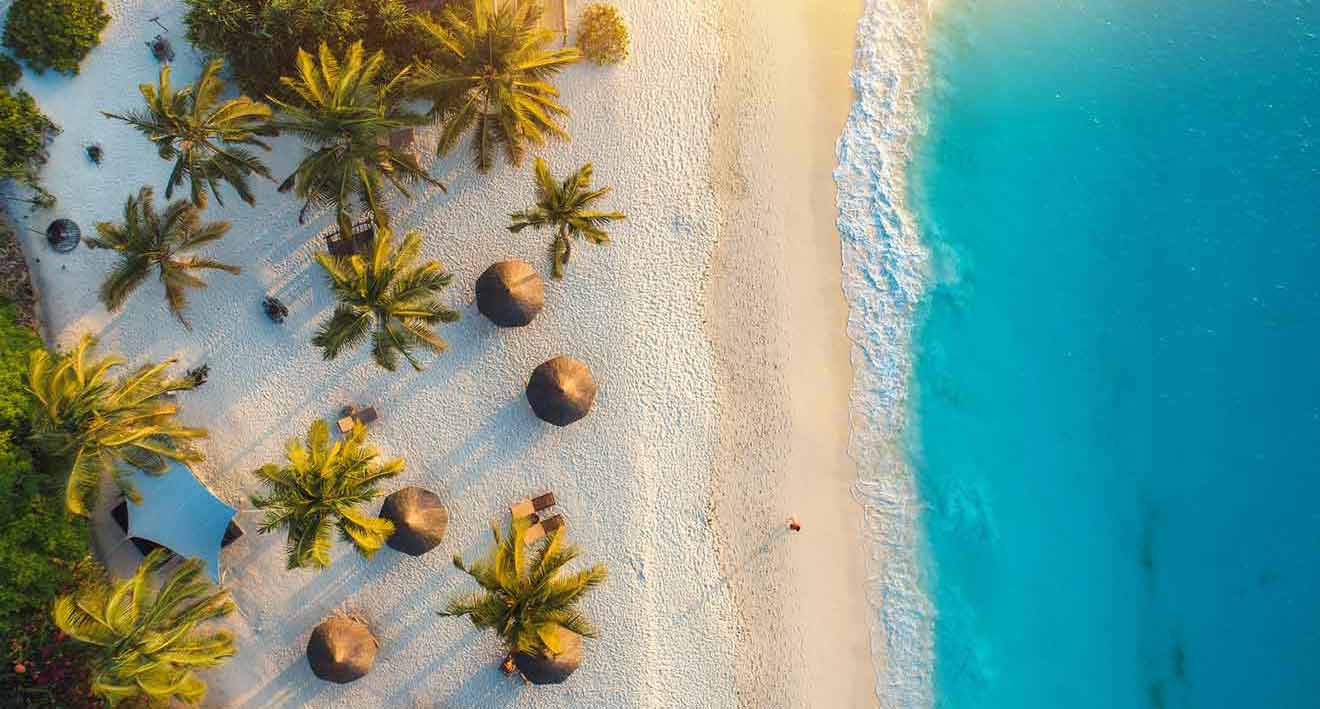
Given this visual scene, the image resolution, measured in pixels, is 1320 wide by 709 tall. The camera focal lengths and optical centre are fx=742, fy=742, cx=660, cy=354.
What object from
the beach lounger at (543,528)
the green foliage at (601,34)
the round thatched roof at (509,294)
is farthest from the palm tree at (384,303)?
the green foliage at (601,34)

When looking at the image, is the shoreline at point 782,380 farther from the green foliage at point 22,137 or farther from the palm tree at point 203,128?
the green foliage at point 22,137

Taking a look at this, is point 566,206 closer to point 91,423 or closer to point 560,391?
point 560,391

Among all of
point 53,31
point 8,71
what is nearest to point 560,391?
point 53,31

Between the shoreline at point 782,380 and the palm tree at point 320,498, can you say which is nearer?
the palm tree at point 320,498

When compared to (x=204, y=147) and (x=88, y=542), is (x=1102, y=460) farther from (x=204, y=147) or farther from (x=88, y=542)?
(x=88, y=542)

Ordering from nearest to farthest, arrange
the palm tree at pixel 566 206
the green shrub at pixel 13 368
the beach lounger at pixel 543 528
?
the green shrub at pixel 13 368 < the palm tree at pixel 566 206 < the beach lounger at pixel 543 528

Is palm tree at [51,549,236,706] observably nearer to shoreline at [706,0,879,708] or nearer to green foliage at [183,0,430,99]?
green foliage at [183,0,430,99]
